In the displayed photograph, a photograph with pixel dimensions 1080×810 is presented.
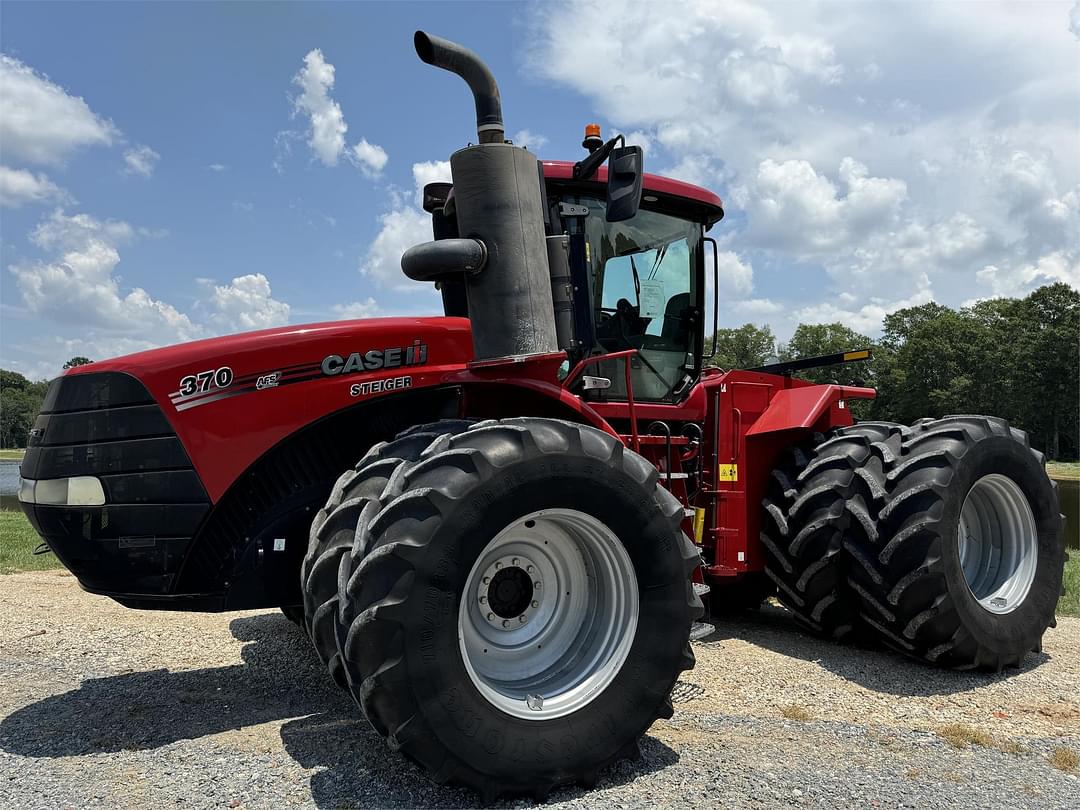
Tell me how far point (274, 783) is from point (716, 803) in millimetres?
1638

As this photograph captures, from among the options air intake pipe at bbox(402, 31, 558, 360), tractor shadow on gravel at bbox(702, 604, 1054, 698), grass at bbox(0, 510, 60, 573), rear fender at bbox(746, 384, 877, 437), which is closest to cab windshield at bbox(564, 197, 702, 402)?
rear fender at bbox(746, 384, 877, 437)

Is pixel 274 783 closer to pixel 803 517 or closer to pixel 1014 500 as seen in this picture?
pixel 803 517

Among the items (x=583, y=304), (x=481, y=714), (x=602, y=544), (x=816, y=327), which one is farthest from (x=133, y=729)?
(x=816, y=327)

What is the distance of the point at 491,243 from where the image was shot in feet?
13.0

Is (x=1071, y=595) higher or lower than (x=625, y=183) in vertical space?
lower

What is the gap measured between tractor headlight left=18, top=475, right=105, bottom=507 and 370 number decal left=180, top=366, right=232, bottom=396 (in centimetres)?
54

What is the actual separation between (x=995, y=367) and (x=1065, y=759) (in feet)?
198

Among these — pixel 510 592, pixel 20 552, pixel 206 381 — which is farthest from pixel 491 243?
pixel 20 552

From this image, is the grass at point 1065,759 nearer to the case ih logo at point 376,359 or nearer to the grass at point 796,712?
the grass at point 796,712

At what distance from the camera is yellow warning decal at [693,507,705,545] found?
5.47m

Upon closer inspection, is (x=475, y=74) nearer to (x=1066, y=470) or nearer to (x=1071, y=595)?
(x=1071, y=595)

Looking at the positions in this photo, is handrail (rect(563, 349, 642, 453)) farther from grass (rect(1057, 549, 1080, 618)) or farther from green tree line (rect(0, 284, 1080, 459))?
green tree line (rect(0, 284, 1080, 459))

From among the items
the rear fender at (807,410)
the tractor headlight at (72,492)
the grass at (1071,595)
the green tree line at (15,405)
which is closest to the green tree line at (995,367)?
the grass at (1071,595)

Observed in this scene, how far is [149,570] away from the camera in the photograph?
12.1 ft
